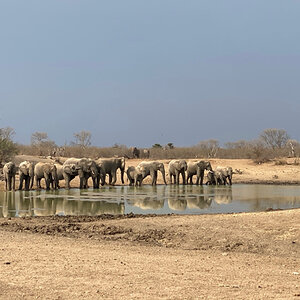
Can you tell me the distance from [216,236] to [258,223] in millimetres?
1927

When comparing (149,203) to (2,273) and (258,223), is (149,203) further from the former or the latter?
(2,273)

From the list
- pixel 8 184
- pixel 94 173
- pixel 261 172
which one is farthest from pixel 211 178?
pixel 8 184

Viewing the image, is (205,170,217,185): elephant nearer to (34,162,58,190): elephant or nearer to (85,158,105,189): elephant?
(85,158,105,189): elephant

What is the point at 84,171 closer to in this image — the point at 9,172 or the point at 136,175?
the point at 136,175

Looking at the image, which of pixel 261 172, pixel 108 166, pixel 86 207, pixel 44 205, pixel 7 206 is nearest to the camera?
pixel 86 207

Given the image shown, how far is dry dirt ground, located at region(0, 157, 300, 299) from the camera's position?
771 centimetres

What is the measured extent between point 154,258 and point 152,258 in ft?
0.12

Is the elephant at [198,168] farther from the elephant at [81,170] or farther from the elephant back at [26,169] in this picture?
the elephant back at [26,169]

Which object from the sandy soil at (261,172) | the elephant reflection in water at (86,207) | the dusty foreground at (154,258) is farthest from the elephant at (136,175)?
the dusty foreground at (154,258)

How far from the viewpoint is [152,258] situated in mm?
10320

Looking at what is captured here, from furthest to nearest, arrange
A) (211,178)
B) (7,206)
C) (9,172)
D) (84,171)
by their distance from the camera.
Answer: (211,178) → (84,171) → (9,172) → (7,206)

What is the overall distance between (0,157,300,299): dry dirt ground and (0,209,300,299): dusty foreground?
14mm

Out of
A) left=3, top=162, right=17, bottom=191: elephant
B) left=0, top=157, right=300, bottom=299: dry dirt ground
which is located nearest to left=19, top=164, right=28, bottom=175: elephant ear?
left=3, top=162, right=17, bottom=191: elephant

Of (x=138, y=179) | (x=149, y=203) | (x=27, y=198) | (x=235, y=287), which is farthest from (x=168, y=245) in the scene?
(x=138, y=179)
